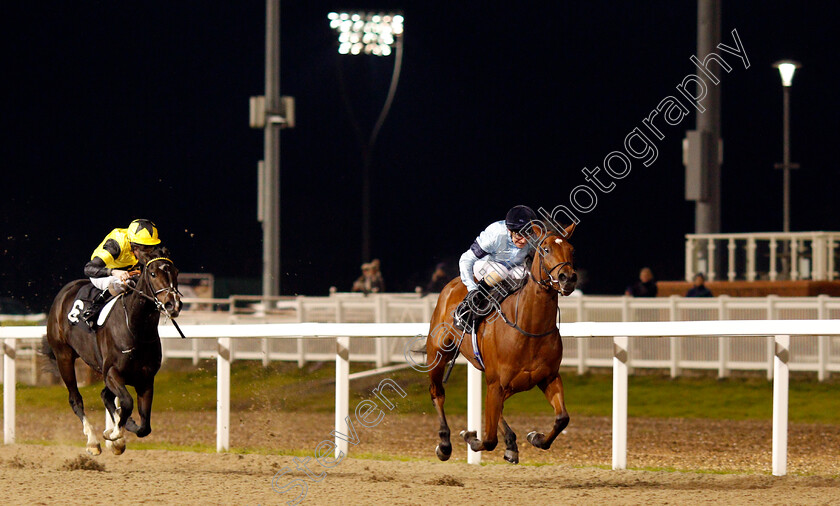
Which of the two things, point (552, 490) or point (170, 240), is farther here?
point (170, 240)

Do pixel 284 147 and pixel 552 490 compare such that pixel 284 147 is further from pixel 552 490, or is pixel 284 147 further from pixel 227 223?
pixel 552 490

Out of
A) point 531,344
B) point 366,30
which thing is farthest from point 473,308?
point 366,30

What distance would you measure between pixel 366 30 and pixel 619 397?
61.5 ft

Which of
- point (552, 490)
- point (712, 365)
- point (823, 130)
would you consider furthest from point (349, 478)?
point (823, 130)

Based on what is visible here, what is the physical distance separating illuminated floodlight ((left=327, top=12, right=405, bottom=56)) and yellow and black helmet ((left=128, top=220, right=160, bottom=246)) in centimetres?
1818

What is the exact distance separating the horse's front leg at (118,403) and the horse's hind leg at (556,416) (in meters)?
2.36

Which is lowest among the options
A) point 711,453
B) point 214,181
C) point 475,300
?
point 711,453

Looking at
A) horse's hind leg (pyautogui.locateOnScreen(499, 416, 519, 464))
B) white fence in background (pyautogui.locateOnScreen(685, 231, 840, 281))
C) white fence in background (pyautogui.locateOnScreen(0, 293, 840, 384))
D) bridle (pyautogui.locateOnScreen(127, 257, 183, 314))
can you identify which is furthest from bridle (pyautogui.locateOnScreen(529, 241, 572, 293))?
white fence in background (pyautogui.locateOnScreen(685, 231, 840, 281))

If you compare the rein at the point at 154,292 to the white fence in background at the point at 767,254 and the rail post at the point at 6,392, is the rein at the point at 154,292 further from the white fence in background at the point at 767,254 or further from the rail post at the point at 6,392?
the white fence in background at the point at 767,254

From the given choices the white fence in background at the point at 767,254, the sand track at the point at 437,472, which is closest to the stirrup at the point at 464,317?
the sand track at the point at 437,472

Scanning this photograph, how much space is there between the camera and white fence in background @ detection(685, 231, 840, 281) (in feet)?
48.9

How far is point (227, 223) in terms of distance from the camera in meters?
43.1

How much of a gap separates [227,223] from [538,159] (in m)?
12.3

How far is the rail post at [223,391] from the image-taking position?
26.3ft
